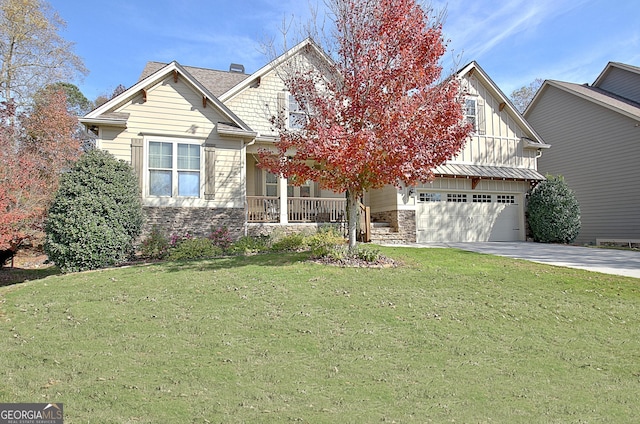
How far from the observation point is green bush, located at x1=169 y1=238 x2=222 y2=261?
37.4 feet

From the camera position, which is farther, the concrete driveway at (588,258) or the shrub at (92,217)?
the concrete driveway at (588,258)

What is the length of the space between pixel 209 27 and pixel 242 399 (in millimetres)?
13491

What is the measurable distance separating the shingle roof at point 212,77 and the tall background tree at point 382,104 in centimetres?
800

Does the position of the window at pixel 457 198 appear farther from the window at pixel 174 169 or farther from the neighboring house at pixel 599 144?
the window at pixel 174 169

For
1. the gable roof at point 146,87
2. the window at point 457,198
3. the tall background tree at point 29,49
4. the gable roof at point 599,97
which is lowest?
the window at point 457,198

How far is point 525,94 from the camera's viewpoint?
36.5m

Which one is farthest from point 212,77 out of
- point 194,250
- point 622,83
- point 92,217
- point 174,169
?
point 622,83

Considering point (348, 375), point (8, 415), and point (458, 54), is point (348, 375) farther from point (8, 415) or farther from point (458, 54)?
point (458, 54)

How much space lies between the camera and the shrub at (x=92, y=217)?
966 cm

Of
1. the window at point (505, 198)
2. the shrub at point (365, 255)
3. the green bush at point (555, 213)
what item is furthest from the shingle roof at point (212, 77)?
the green bush at point (555, 213)

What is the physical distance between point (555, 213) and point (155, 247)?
15595 mm

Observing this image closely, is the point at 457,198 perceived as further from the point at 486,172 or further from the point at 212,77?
the point at 212,77

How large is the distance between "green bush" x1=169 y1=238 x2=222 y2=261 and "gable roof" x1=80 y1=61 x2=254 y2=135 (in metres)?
3.94

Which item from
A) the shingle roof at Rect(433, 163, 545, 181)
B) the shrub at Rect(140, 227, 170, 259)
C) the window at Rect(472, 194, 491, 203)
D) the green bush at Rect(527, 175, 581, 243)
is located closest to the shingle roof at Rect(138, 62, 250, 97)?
the shrub at Rect(140, 227, 170, 259)
